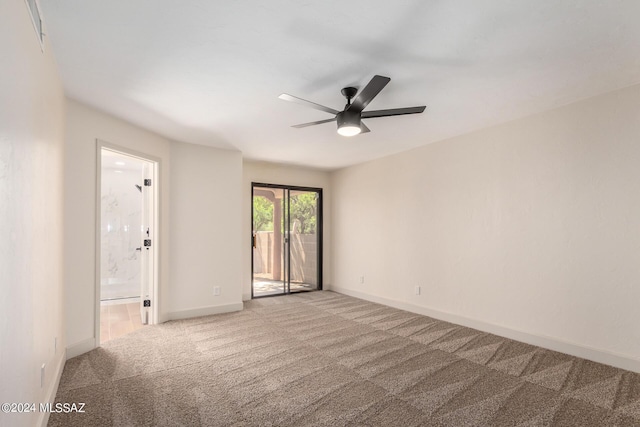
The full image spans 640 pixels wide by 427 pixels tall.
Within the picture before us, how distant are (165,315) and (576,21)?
505 centimetres

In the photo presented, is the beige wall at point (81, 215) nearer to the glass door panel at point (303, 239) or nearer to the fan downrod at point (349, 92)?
the fan downrod at point (349, 92)

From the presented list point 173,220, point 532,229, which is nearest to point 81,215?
point 173,220

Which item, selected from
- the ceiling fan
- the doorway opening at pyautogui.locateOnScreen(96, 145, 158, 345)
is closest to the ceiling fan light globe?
the ceiling fan

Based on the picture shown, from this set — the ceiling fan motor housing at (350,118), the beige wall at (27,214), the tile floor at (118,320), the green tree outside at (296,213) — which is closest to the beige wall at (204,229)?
the tile floor at (118,320)

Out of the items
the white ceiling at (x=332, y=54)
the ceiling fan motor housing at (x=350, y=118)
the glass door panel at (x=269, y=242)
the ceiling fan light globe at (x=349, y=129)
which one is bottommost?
the glass door panel at (x=269, y=242)

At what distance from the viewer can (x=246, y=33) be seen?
202 cm

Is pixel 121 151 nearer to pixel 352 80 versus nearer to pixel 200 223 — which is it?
pixel 200 223

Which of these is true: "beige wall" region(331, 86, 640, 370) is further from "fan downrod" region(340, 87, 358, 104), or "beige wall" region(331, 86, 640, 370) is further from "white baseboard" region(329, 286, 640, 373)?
"fan downrod" region(340, 87, 358, 104)

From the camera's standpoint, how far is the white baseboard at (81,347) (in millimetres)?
3061

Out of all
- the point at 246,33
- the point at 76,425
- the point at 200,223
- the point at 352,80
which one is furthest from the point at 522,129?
the point at 76,425

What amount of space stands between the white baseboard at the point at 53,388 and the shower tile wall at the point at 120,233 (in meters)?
3.30

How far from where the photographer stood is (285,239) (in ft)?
20.6

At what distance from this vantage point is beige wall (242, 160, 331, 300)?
5.72m

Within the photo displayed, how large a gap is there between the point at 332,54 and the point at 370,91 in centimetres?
38
